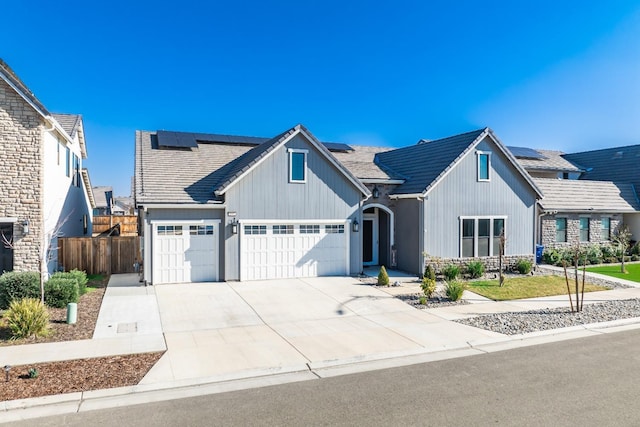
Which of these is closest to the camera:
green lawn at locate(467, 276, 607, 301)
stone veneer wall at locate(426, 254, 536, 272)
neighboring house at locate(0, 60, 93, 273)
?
neighboring house at locate(0, 60, 93, 273)

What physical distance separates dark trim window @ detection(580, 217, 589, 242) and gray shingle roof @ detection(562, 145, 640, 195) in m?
7.08

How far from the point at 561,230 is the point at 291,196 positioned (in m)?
→ 16.1

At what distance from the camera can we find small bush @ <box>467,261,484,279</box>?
19219mm

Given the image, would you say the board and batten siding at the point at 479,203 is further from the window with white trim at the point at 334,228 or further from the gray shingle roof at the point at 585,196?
the window with white trim at the point at 334,228

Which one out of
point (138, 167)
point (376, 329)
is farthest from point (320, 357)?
point (138, 167)

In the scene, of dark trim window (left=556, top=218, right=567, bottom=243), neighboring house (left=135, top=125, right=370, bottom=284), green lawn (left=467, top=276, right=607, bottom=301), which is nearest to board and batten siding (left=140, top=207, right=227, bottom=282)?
neighboring house (left=135, top=125, right=370, bottom=284)

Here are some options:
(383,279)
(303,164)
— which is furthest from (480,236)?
(303,164)

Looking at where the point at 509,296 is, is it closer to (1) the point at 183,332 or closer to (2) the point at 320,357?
(2) the point at 320,357

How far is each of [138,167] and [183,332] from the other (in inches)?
411

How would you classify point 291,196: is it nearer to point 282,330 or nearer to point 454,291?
point 454,291

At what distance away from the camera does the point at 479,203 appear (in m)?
20.3

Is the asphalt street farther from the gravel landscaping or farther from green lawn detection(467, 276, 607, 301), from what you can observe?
green lawn detection(467, 276, 607, 301)

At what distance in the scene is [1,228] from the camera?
581 inches

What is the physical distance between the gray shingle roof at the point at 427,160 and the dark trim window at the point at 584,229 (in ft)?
Answer: 34.0
